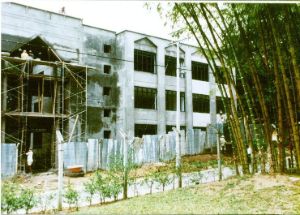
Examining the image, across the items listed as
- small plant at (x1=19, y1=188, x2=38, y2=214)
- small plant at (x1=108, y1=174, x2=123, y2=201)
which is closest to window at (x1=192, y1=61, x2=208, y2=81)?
small plant at (x1=108, y1=174, x2=123, y2=201)

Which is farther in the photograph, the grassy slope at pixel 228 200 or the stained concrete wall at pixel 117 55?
the stained concrete wall at pixel 117 55

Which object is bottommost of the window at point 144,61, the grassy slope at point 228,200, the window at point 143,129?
the grassy slope at point 228,200

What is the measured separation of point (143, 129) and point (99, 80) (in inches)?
196

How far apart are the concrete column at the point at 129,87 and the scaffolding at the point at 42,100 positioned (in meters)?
3.21

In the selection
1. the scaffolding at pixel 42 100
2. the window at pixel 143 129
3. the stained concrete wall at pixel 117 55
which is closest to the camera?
the scaffolding at pixel 42 100

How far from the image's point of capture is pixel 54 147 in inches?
859

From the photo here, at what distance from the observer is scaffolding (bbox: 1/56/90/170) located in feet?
65.7

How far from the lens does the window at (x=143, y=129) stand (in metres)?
26.0

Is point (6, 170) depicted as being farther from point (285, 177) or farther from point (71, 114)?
point (285, 177)

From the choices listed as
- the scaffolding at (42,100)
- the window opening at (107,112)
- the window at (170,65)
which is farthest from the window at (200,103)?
the scaffolding at (42,100)

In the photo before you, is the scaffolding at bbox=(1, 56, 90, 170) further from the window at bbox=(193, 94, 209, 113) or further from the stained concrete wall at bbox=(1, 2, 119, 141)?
the window at bbox=(193, 94, 209, 113)

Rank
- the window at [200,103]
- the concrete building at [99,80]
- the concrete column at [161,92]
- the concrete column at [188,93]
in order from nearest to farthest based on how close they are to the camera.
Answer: the concrete building at [99,80] → the concrete column at [161,92] → the concrete column at [188,93] → the window at [200,103]

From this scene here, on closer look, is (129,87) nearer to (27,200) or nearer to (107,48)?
(107,48)

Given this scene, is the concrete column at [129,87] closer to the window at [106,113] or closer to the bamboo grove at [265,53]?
the window at [106,113]
